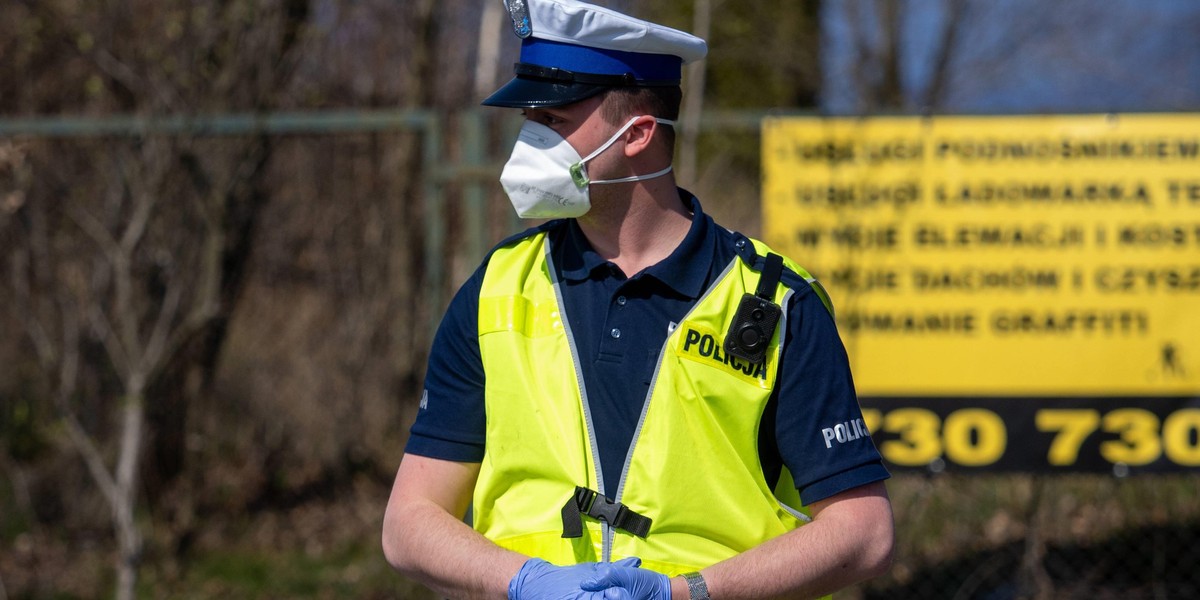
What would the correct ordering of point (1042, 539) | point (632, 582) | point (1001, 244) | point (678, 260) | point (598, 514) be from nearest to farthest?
point (632, 582) < point (598, 514) < point (678, 260) < point (1001, 244) < point (1042, 539)

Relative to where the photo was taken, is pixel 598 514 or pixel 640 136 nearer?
pixel 598 514

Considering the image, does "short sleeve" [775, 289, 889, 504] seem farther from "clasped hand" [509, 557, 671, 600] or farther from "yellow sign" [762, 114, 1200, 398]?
"yellow sign" [762, 114, 1200, 398]

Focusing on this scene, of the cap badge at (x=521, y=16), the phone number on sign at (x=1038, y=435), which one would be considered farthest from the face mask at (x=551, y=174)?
the phone number on sign at (x=1038, y=435)

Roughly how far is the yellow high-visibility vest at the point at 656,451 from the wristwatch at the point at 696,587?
11cm

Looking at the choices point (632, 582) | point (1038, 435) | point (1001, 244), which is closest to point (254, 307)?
point (1001, 244)

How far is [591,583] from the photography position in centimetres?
182

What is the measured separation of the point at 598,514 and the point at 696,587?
0.74ft

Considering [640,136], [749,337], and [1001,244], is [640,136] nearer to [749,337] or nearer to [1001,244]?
[749,337]

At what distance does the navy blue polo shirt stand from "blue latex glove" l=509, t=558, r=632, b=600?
20 centimetres

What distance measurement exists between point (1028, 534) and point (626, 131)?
10.9ft

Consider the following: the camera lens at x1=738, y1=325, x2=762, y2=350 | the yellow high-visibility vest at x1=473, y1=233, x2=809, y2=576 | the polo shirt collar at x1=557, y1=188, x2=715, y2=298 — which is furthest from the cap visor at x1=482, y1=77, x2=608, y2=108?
the camera lens at x1=738, y1=325, x2=762, y2=350

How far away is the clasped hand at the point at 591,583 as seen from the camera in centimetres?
181

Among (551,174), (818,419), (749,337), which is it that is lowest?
(818,419)

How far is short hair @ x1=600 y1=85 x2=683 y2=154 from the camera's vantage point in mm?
2170
